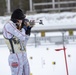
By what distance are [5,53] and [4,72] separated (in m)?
0.37

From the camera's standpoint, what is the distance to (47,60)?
5.42 m

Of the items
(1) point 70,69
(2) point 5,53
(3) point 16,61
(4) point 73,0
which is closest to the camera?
(3) point 16,61

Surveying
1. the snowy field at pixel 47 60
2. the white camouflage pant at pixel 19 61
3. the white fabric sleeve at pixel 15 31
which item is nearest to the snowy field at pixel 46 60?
the snowy field at pixel 47 60

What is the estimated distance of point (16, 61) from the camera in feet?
14.0

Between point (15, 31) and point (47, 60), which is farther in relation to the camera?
point (47, 60)

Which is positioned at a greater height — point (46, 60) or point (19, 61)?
point (19, 61)

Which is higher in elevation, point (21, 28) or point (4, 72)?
point (21, 28)

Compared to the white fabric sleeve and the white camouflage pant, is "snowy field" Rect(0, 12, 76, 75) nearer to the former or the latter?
the white camouflage pant

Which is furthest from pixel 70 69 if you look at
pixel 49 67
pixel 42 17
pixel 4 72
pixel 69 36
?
pixel 42 17

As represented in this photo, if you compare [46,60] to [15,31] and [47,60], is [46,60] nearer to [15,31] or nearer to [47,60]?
[47,60]

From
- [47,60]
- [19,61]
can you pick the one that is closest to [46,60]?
[47,60]

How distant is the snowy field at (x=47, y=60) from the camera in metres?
5.30

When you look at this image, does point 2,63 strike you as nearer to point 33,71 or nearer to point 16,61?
point 33,71

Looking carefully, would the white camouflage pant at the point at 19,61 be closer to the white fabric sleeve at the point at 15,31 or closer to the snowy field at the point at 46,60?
the white fabric sleeve at the point at 15,31
